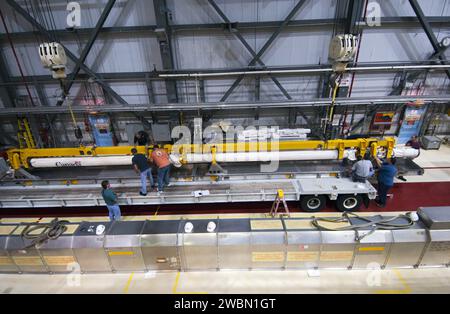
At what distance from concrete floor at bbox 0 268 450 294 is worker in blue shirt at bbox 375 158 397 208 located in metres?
2.23

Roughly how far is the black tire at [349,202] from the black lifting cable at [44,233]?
6.60 meters

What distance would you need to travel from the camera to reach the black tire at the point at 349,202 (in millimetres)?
6746

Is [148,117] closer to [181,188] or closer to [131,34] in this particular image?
[131,34]

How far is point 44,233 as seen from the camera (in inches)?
190

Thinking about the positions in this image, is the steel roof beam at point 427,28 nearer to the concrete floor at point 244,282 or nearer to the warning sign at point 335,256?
the concrete floor at point 244,282

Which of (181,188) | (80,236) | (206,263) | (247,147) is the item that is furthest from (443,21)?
Result: (80,236)

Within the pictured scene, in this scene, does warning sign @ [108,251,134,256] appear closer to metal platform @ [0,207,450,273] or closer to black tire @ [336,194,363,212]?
metal platform @ [0,207,450,273]

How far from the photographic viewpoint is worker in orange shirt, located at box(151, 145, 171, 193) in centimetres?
654

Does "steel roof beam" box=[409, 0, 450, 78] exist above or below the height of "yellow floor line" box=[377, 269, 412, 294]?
above

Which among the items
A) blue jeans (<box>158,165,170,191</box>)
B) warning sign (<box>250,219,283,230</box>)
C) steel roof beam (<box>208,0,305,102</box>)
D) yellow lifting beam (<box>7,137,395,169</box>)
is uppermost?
steel roof beam (<box>208,0,305,102</box>)

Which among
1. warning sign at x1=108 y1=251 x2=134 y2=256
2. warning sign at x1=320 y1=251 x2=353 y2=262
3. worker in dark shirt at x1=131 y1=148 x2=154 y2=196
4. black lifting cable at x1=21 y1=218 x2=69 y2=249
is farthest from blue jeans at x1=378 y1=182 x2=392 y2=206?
black lifting cable at x1=21 y1=218 x2=69 y2=249

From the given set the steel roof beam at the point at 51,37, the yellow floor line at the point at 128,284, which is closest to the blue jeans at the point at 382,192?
the yellow floor line at the point at 128,284

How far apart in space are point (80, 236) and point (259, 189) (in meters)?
4.19

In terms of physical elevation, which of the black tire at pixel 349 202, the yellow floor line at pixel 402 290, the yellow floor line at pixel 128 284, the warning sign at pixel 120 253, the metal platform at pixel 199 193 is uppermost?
the metal platform at pixel 199 193
